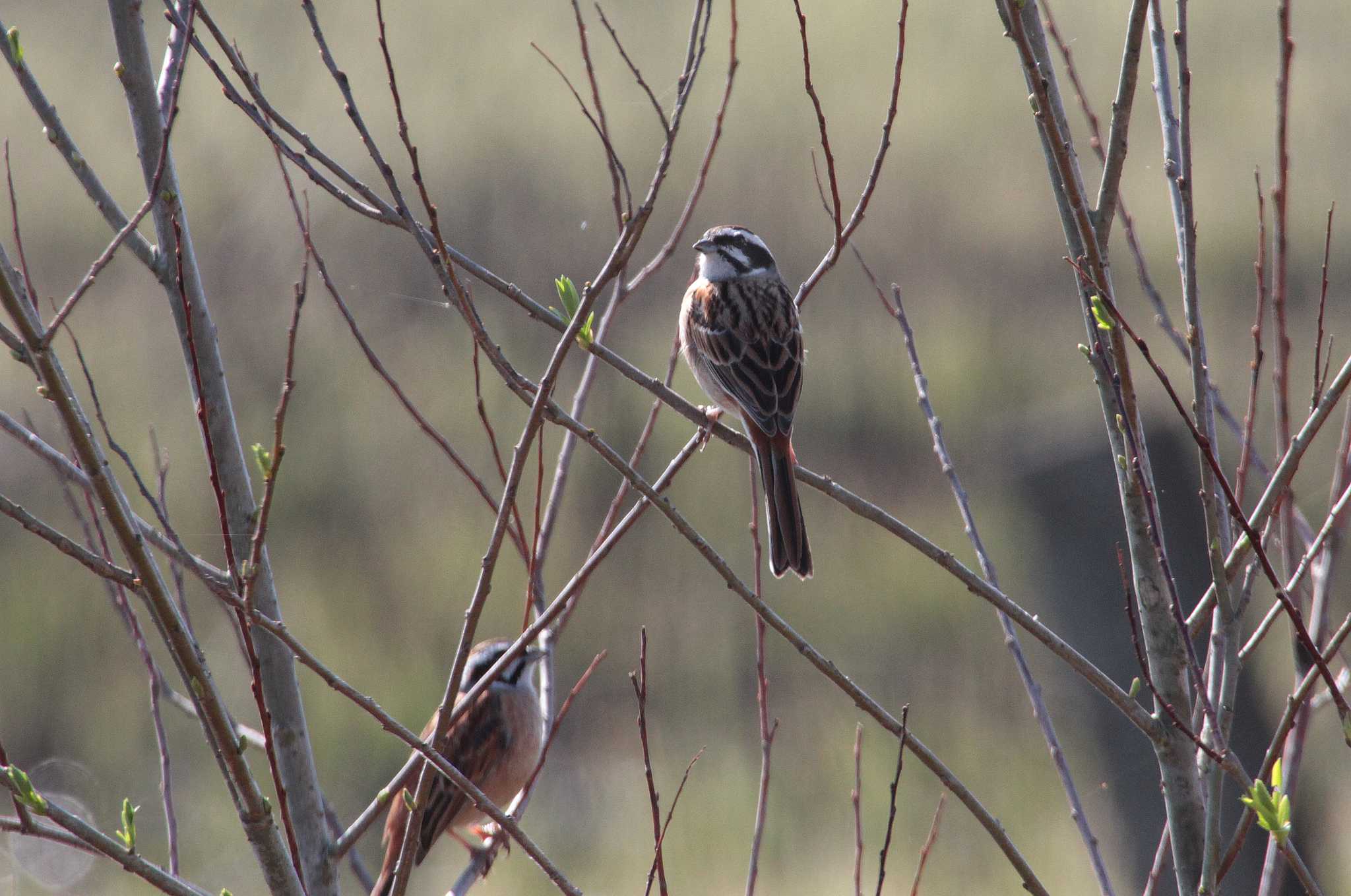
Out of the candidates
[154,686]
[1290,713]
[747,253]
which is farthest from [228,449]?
[747,253]

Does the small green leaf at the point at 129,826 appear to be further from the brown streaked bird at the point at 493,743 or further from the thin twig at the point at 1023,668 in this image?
the brown streaked bird at the point at 493,743

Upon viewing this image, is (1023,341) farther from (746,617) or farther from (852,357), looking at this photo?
(746,617)

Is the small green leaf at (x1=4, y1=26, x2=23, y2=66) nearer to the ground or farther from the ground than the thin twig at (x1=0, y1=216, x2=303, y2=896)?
farther from the ground

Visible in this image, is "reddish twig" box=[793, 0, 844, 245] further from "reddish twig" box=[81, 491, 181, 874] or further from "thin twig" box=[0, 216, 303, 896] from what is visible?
"reddish twig" box=[81, 491, 181, 874]

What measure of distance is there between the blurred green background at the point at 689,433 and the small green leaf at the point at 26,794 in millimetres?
5439

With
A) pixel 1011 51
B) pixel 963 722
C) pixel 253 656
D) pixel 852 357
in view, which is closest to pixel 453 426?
pixel 852 357

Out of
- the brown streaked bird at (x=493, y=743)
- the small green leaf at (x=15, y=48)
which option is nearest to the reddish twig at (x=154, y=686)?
the small green leaf at (x=15, y=48)

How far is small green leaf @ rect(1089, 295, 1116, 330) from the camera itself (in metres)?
2.53

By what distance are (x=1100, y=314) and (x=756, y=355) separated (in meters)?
2.44

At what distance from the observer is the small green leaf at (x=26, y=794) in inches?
85.0

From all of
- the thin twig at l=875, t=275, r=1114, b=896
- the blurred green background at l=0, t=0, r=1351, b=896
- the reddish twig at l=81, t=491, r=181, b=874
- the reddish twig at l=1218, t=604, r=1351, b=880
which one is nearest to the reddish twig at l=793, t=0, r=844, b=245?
the thin twig at l=875, t=275, r=1114, b=896

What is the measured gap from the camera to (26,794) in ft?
7.18

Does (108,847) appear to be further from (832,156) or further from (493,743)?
(493,743)

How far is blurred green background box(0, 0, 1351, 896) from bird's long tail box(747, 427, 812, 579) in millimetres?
2800
